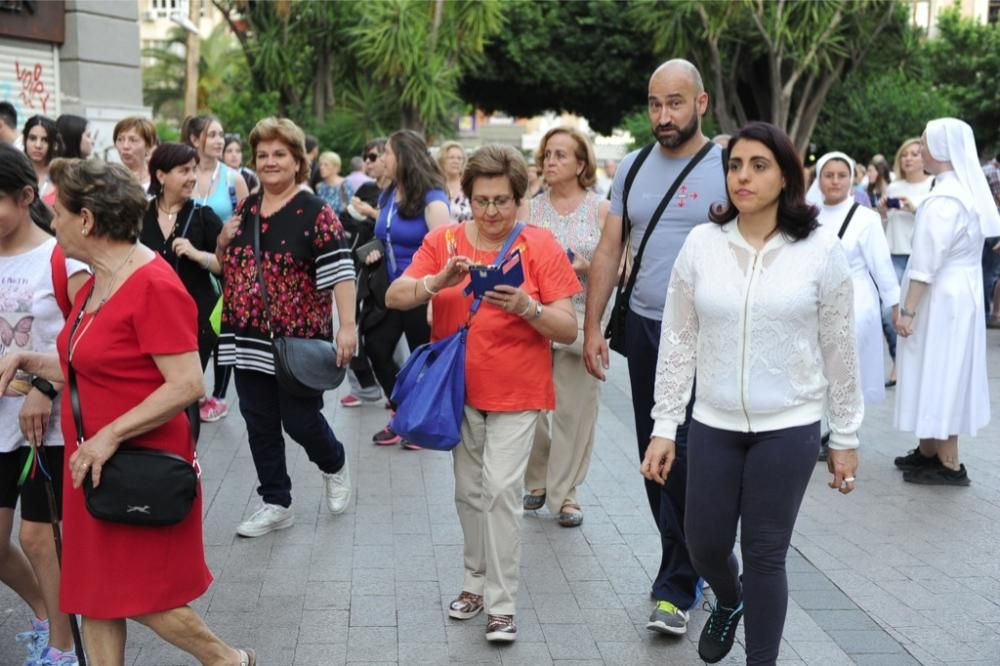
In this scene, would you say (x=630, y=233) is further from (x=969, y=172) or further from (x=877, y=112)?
(x=877, y=112)

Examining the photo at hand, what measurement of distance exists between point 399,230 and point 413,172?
1.40ft

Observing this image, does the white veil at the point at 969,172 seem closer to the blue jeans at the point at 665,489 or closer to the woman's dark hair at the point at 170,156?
the blue jeans at the point at 665,489

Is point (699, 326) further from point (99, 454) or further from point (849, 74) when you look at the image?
point (849, 74)

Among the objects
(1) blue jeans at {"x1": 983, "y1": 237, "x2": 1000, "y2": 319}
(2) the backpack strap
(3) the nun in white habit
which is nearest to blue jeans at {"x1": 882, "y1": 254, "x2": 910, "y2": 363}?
(1) blue jeans at {"x1": 983, "y1": 237, "x2": 1000, "y2": 319}

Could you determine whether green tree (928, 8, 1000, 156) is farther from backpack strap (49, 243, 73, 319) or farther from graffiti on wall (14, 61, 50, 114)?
backpack strap (49, 243, 73, 319)

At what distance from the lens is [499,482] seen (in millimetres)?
4676

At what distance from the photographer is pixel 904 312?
23.9ft

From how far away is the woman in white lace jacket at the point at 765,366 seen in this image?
150 inches

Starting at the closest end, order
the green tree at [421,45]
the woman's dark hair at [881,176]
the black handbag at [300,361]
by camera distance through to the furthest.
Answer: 1. the black handbag at [300,361]
2. the woman's dark hair at [881,176]
3. the green tree at [421,45]

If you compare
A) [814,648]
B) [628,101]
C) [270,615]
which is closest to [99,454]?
[270,615]

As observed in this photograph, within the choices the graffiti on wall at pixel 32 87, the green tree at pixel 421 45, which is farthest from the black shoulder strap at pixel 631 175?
the green tree at pixel 421 45

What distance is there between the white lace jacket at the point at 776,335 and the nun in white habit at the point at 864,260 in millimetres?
3757

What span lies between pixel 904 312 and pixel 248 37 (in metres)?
29.2

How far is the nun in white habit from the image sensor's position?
7504 millimetres
